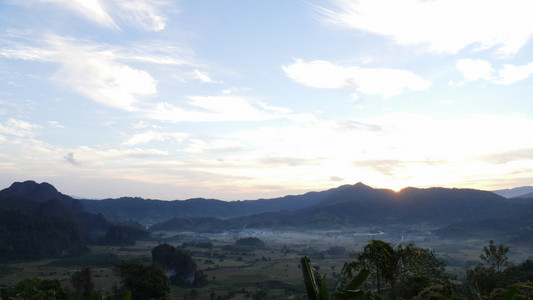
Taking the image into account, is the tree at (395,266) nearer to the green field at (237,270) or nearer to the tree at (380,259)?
the tree at (380,259)

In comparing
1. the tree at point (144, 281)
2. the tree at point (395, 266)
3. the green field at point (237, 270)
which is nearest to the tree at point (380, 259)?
the tree at point (395, 266)

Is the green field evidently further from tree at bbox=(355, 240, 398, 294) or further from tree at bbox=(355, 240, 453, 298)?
tree at bbox=(355, 240, 398, 294)

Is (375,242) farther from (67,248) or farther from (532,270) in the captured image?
(67,248)

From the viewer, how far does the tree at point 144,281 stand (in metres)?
65.7

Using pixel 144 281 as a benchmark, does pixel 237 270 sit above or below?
below

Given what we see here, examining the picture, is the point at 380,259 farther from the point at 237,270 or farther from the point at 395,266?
the point at 237,270

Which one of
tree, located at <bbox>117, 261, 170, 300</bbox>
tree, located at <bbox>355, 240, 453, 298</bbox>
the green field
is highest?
tree, located at <bbox>355, 240, 453, 298</bbox>

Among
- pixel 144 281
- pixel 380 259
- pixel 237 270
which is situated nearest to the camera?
pixel 380 259

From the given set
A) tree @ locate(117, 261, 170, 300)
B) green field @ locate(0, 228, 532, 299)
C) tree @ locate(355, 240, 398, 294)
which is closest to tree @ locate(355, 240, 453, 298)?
tree @ locate(355, 240, 398, 294)

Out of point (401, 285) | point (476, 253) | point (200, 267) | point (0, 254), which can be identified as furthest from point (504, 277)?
point (0, 254)

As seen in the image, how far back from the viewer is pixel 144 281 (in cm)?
6631

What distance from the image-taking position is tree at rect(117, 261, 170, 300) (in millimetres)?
65688

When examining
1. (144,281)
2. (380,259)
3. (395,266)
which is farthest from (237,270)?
(380,259)

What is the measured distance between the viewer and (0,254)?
154 meters
